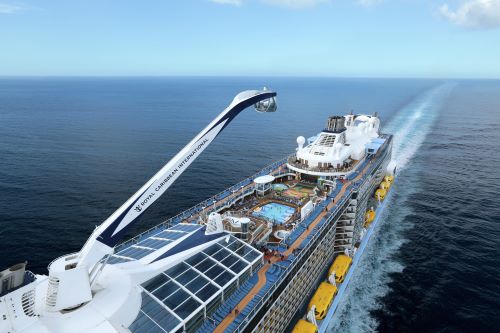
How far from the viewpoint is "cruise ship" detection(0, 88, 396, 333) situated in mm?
22781

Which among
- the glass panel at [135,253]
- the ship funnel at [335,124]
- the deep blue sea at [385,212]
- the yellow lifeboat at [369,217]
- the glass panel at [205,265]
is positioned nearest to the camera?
the glass panel at [205,265]

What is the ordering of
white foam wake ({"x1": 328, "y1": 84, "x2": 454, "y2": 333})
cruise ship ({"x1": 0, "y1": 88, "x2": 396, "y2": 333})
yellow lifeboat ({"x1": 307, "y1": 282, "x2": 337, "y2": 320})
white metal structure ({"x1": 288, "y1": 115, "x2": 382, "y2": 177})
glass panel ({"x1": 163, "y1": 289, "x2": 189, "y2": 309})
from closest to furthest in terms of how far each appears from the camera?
cruise ship ({"x1": 0, "y1": 88, "x2": 396, "y2": 333}), glass panel ({"x1": 163, "y1": 289, "x2": 189, "y2": 309}), yellow lifeboat ({"x1": 307, "y1": 282, "x2": 337, "y2": 320}), white foam wake ({"x1": 328, "y1": 84, "x2": 454, "y2": 333}), white metal structure ({"x1": 288, "y1": 115, "x2": 382, "y2": 177})

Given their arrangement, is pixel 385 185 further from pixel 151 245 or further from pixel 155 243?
pixel 151 245

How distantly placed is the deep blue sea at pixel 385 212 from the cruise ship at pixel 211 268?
8.56 metres

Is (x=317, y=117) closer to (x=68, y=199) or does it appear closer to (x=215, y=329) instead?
(x=68, y=199)

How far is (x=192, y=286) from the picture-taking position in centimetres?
2803

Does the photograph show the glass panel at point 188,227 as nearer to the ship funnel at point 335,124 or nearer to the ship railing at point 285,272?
the ship railing at point 285,272

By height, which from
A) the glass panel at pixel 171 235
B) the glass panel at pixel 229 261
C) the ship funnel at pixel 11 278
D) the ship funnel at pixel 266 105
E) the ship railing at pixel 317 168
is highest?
the ship funnel at pixel 266 105

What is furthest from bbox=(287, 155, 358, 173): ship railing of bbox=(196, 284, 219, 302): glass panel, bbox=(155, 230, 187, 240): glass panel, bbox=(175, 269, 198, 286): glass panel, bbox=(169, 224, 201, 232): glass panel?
bbox=(196, 284, 219, 302): glass panel

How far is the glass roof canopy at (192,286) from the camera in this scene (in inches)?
960

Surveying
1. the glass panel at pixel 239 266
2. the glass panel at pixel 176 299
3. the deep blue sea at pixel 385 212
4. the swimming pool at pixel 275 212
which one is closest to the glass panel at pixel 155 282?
the glass panel at pixel 176 299

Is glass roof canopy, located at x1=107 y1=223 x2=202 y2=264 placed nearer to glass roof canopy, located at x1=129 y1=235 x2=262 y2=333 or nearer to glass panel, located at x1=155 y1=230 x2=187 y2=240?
glass panel, located at x1=155 y1=230 x2=187 y2=240

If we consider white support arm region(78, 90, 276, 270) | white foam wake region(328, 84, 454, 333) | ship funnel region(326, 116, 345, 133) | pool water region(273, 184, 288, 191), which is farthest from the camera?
ship funnel region(326, 116, 345, 133)

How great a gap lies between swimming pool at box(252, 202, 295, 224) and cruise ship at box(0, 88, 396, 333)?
0.17 m
